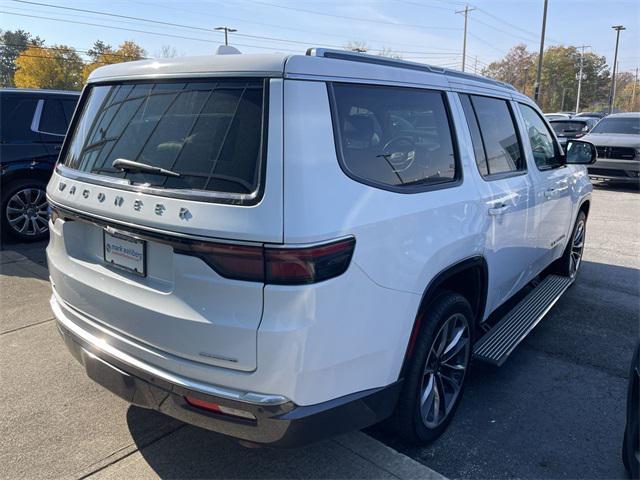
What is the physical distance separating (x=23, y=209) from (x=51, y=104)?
1.56 m

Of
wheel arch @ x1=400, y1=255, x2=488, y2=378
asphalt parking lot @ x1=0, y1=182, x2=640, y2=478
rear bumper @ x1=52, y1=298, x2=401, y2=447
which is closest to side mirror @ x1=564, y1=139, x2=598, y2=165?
asphalt parking lot @ x1=0, y1=182, x2=640, y2=478

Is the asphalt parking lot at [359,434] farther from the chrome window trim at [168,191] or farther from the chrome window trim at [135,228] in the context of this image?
the chrome window trim at [168,191]

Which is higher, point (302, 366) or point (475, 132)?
point (475, 132)

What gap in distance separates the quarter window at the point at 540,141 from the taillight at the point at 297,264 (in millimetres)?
2929

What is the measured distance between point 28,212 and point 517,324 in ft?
20.5

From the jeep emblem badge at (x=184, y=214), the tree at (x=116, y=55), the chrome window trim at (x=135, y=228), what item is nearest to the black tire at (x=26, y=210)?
the chrome window trim at (x=135, y=228)

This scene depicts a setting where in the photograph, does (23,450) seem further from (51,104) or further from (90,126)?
(51,104)

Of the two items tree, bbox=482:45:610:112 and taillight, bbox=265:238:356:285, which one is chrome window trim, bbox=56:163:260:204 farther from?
tree, bbox=482:45:610:112

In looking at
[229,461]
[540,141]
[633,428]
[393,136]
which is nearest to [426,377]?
[633,428]

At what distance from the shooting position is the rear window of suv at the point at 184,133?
2033mm

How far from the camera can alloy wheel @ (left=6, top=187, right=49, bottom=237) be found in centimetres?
675

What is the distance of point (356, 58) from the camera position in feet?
7.89

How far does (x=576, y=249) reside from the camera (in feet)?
18.9

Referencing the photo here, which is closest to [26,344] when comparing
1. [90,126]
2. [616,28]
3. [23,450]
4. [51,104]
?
[23,450]
